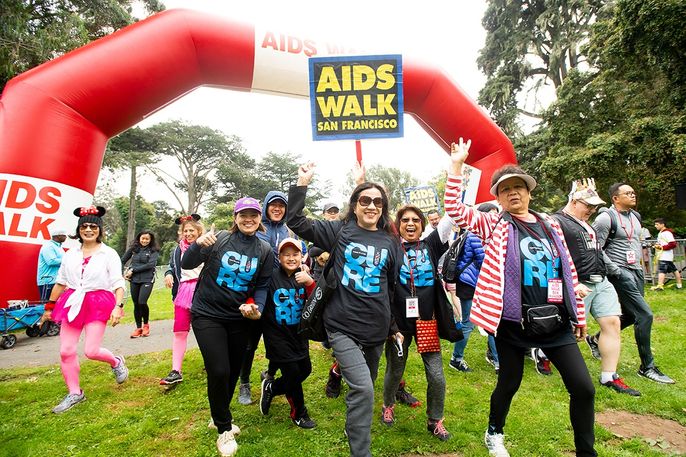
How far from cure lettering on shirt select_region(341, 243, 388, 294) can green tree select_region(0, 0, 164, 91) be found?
28.6ft

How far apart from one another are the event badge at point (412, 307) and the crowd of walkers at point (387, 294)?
0.5 inches

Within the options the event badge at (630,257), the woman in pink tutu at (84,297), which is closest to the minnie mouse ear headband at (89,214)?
the woman in pink tutu at (84,297)

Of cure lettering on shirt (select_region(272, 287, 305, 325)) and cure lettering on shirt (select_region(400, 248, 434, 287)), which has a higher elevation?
cure lettering on shirt (select_region(400, 248, 434, 287))

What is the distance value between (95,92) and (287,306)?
170 inches

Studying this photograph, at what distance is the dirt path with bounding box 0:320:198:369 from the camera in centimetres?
570

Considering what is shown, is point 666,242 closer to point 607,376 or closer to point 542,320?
point 607,376

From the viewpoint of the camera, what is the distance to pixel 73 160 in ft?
16.3

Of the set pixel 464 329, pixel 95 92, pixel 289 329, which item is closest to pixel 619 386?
pixel 464 329

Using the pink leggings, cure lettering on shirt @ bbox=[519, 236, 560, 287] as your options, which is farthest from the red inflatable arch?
cure lettering on shirt @ bbox=[519, 236, 560, 287]

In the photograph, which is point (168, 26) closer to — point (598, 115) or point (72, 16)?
point (72, 16)

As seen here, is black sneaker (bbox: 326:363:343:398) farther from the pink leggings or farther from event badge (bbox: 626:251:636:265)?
event badge (bbox: 626:251:636:265)

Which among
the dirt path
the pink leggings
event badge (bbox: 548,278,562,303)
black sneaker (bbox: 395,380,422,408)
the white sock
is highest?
event badge (bbox: 548,278,562,303)

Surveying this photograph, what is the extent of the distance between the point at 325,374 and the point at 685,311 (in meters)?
7.23

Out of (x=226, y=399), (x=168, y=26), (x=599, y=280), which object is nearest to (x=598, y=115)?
(x=599, y=280)
